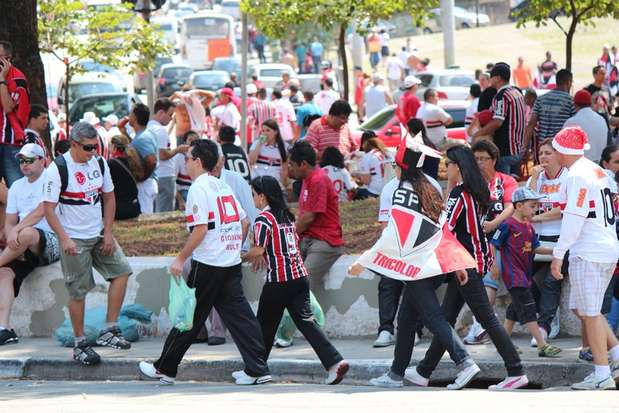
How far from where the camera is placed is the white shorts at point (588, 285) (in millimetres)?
9305

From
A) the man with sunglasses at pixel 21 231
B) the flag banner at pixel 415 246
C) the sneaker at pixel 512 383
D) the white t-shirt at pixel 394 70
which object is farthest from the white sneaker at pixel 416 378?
the white t-shirt at pixel 394 70

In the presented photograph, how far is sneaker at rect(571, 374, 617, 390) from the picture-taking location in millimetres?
9273

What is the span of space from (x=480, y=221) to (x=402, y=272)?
77 cm

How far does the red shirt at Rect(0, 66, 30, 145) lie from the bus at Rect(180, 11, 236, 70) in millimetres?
45918

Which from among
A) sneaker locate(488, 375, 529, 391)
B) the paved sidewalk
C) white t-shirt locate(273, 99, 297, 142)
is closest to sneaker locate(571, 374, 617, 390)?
sneaker locate(488, 375, 529, 391)

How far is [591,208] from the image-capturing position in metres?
9.27

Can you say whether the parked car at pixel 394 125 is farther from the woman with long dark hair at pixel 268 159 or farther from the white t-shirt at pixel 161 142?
the woman with long dark hair at pixel 268 159

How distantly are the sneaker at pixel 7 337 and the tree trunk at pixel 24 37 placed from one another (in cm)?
400

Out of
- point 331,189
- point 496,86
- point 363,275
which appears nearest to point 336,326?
point 363,275

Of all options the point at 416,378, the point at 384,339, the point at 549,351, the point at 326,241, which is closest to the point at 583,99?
the point at 326,241

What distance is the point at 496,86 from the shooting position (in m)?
15.3

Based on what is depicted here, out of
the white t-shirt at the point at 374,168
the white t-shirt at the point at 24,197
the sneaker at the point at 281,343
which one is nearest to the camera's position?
the sneaker at the point at 281,343

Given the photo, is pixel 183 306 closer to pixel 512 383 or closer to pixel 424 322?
pixel 424 322

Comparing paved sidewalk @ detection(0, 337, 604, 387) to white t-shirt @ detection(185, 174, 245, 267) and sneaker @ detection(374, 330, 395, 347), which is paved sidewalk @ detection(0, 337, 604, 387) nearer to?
sneaker @ detection(374, 330, 395, 347)
